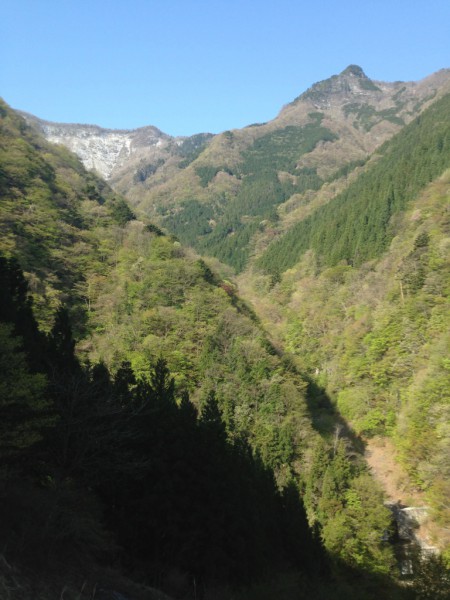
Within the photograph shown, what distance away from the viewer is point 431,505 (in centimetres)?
3506

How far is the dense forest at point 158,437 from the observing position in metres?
15.3

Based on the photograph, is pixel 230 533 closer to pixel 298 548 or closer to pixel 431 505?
pixel 298 548

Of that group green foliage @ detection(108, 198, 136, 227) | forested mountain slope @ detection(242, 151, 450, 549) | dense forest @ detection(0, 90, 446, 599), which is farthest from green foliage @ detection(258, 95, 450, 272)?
green foliage @ detection(108, 198, 136, 227)

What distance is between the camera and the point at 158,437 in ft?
75.0

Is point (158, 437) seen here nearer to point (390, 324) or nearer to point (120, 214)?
point (390, 324)

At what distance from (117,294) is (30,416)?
41758mm

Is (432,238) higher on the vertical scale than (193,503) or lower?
higher

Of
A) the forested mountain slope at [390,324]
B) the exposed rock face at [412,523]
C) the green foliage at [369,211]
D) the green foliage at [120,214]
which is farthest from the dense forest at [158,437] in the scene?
the green foliage at [369,211]

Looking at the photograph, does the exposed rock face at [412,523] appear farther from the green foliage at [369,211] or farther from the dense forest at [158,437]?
the green foliage at [369,211]

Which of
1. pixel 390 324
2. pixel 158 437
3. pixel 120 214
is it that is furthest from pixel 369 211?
pixel 158 437

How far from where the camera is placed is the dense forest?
15.3m

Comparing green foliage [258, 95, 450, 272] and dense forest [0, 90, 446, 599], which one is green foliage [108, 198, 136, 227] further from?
green foliage [258, 95, 450, 272]

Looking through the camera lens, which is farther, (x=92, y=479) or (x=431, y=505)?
(x=431, y=505)

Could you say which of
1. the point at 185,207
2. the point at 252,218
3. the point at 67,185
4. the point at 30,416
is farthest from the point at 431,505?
the point at 185,207
